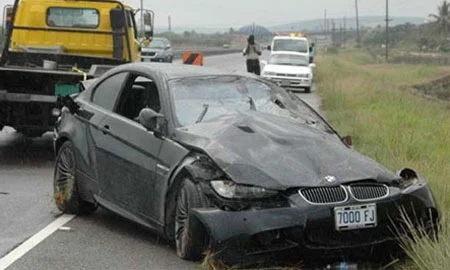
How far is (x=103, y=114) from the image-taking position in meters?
8.30

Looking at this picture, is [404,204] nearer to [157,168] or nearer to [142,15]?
[157,168]

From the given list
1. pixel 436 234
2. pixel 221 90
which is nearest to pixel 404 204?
pixel 436 234

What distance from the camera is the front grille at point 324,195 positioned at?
20.0 ft

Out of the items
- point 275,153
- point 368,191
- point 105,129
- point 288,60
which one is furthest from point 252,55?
point 368,191

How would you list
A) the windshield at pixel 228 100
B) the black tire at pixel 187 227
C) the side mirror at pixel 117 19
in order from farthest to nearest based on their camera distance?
the side mirror at pixel 117 19, the windshield at pixel 228 100, the black tire at pixel 187 227

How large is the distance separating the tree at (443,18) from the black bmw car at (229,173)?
11538 centimetres

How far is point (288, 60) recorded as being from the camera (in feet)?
112

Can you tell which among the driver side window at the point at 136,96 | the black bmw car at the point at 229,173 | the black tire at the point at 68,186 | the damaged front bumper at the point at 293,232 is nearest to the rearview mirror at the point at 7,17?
the black tire at the point at 68,186

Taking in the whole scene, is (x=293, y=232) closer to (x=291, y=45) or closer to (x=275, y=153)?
(x=275, y=153)

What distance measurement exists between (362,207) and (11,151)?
859cm

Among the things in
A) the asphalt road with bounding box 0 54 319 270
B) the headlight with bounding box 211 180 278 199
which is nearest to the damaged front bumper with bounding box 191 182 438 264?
the headlight with bounding box 211 180 278 199

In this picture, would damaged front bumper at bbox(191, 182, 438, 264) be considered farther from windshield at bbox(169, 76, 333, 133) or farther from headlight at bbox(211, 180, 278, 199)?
windshield at bbox(169, 76, 333, 133)

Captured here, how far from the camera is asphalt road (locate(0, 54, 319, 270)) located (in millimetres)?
6852

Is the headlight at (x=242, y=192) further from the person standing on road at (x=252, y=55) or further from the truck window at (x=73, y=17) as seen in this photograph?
the person standing on road at (x=252, y=55)
